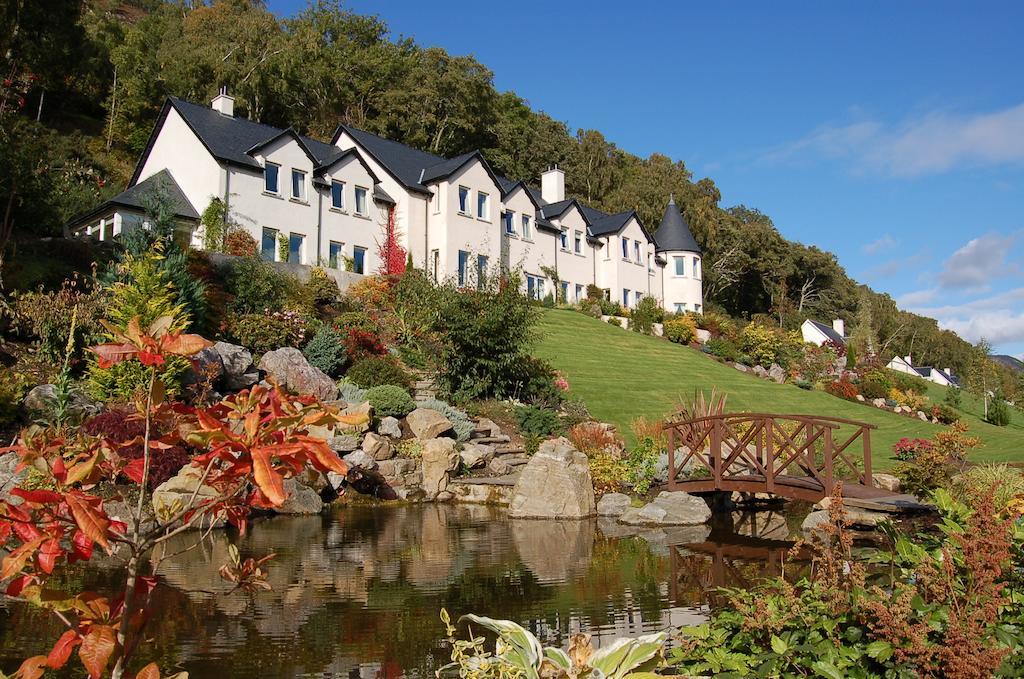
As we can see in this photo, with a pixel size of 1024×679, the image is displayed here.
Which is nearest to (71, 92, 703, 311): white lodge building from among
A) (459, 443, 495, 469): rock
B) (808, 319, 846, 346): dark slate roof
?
(459, 443, 495, 469): rock

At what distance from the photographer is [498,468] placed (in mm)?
16984

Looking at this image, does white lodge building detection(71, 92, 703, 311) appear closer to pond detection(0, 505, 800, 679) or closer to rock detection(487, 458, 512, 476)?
rock detection(487, 458, 512, 476)

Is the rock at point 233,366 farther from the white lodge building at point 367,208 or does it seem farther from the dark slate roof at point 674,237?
the dark slate roof at point 674,237

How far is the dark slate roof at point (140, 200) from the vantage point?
27656 mm

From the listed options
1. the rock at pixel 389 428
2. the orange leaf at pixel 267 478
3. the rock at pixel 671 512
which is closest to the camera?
the orange leaf at pixel 267 478

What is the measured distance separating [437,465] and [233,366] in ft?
19.2

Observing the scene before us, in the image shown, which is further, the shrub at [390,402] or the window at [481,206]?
the window at [481,206]

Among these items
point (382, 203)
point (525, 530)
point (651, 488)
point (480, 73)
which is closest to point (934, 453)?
point (651, 488)

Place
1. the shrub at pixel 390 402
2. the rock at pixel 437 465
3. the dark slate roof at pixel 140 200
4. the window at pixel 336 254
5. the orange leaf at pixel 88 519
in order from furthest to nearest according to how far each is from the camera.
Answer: the window at pixel 336 254
the dark slate roof at pixel 140 200
the shrub at pixel 390 402
the rock at pixel 437 465
the orange leaf at pixel 88 519

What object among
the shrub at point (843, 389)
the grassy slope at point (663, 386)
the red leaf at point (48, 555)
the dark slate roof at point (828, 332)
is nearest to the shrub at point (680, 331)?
the grassy slope at point (663, 386)

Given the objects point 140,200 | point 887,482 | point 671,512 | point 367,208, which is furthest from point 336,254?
point 887,482

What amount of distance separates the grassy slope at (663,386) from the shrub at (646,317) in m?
2.12

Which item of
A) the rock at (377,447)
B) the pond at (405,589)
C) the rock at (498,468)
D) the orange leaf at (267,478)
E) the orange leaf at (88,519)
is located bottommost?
the pond at (405,589)

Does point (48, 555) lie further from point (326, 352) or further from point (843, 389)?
point (843, 389)
